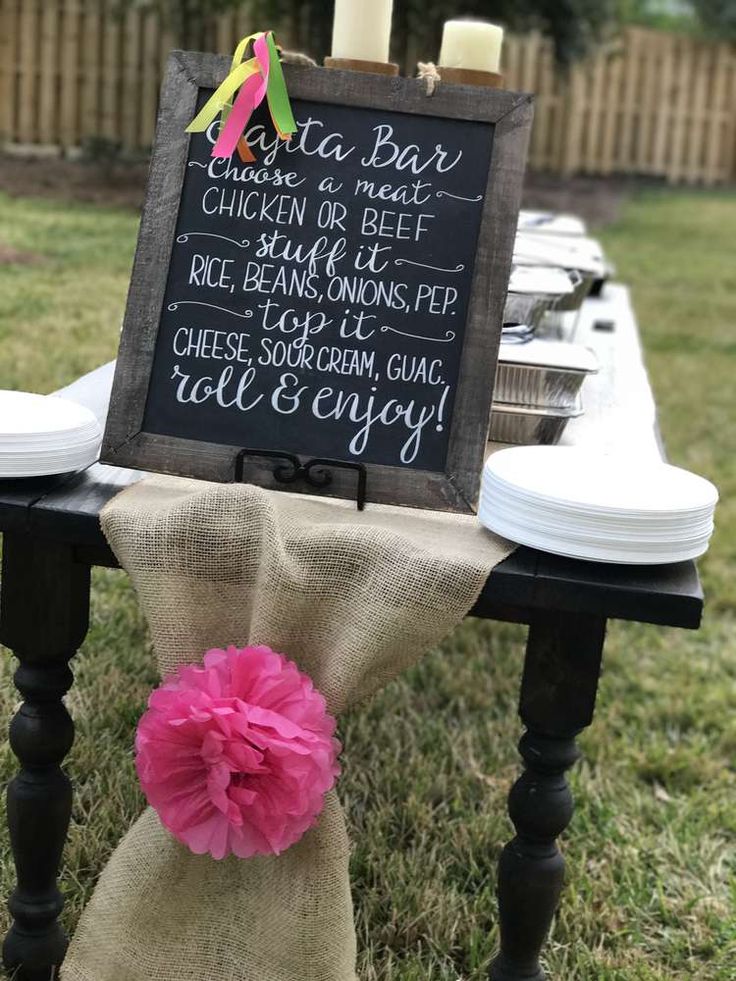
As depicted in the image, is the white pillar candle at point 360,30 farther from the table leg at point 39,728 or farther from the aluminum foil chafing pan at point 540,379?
the table leg at point 39,728

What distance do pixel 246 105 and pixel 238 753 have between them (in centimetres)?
81

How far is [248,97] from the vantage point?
4.92 feet

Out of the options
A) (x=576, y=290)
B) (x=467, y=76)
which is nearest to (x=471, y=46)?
(x=467, y=76)

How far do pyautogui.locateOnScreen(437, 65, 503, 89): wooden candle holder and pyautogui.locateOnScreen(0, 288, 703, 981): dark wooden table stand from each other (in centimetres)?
81

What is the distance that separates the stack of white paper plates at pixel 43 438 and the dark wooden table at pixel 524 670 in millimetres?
33

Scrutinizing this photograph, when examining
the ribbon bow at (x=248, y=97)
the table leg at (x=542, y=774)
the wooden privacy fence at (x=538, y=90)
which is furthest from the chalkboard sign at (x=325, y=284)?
the wooden privacy fence at (x=538, y=90)

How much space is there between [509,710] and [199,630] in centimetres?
129

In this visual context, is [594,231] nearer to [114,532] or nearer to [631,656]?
[631,656]

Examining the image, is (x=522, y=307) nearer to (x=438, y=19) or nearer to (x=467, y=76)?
(x=467, y=76)

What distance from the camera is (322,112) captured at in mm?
1550

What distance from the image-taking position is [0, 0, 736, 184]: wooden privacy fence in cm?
682

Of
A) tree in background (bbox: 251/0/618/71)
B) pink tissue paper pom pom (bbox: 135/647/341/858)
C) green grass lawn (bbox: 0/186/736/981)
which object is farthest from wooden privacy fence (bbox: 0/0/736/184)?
pink tissue paper pom pom (bbox: 135/647/341/858)

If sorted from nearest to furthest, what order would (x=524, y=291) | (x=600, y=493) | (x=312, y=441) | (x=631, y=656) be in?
(x=600, y=493)
(x=312, y=441)
(x=524, y=291)
(x=631, y=656)

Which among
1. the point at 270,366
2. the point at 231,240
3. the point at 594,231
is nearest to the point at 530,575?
the point at 270,366
